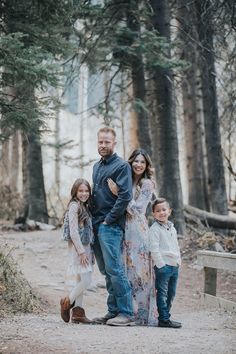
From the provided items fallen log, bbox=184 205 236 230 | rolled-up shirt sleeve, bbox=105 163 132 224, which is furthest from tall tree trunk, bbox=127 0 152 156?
rolled-up shirt sleeve, bbox=105 163 132 224

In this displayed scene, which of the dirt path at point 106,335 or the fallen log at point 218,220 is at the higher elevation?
the fallen log at point 218,220

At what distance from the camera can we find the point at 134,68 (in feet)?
48.1

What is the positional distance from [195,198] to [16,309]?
474 inches

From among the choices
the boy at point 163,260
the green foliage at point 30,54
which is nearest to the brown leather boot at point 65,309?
the boy at point 163,260

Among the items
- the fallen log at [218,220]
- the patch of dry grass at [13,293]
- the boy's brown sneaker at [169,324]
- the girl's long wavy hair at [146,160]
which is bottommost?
the boy's brown sneaker at [169,324]

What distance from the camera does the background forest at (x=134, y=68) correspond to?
9672 millimetres

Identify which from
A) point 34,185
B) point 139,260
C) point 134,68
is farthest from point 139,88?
point 139,260

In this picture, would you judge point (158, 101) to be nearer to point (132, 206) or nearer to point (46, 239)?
point (46, 239)

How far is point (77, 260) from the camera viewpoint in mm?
6980

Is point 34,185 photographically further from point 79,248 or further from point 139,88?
point 79,248

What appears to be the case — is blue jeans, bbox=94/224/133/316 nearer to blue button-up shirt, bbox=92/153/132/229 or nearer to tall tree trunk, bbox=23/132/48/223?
blue button-up shirt, bbox=92/153/132/229

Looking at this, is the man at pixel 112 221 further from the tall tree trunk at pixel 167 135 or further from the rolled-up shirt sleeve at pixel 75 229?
the tall tree trunk at pixel 167 135

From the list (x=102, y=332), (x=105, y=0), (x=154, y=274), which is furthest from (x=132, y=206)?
(x=105, y=0)

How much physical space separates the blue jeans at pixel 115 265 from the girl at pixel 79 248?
192 mm
